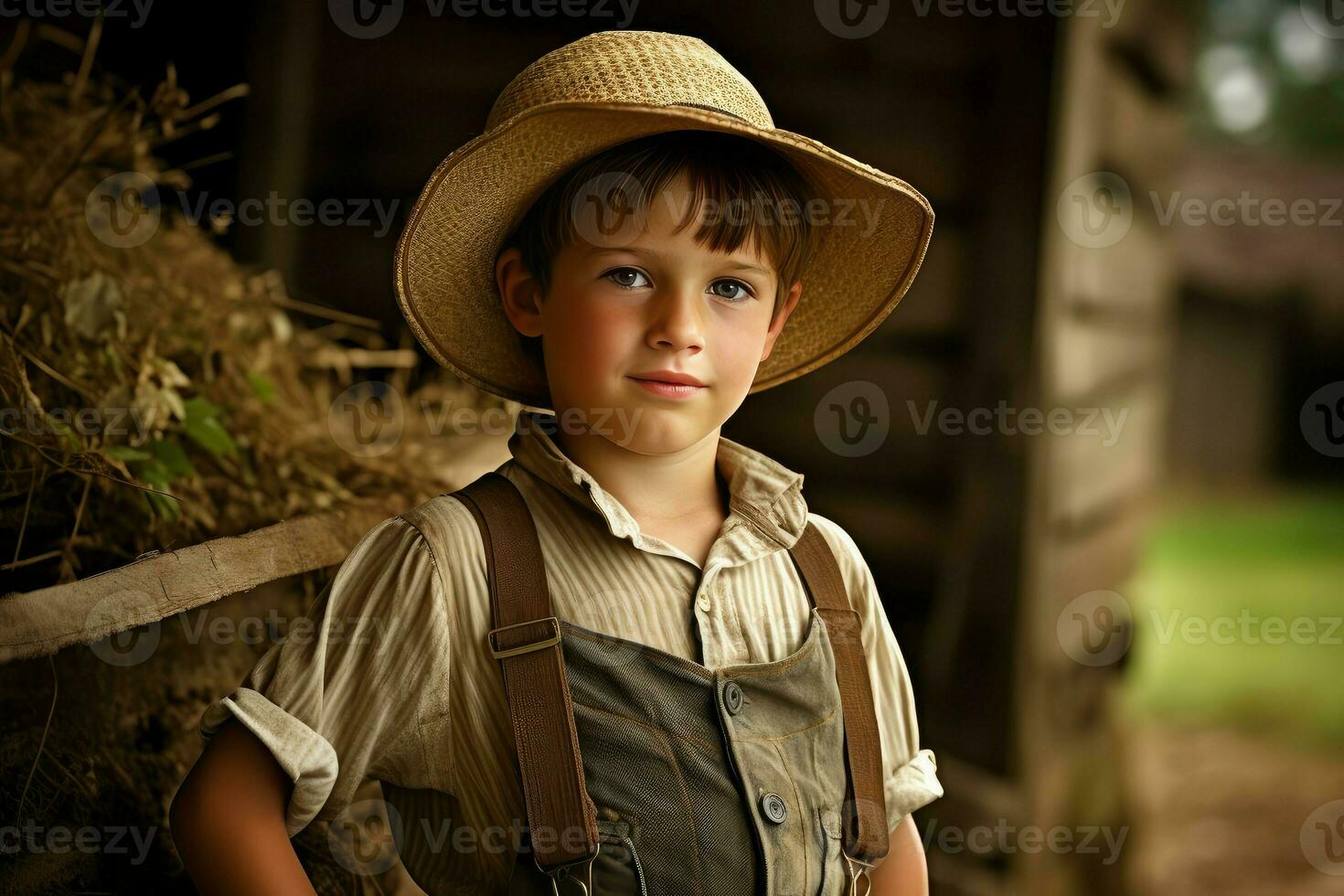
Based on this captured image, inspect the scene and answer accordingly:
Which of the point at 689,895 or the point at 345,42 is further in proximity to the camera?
the point at 345,42

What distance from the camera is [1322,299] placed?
962 cm

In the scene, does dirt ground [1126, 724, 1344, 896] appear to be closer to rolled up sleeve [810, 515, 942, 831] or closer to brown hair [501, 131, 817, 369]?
rolled up sleeve [810, 515, 942, 831]

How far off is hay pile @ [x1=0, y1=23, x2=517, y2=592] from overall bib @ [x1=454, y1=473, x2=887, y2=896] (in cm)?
47

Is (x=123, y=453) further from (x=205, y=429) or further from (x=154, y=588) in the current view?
(x=154, y=588)

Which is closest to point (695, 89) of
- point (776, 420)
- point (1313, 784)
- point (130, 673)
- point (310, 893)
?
point (310, 893)

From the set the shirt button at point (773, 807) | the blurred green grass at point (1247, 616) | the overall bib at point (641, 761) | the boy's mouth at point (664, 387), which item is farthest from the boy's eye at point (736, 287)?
the blurred green grass at point (1247, 616)

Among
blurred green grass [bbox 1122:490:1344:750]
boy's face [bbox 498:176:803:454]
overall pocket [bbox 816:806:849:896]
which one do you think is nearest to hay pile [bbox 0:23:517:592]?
boy's face [bbox 498:176:803:454]

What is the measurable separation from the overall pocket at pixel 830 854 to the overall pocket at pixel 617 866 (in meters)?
0.21

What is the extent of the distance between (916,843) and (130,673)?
3.22ft

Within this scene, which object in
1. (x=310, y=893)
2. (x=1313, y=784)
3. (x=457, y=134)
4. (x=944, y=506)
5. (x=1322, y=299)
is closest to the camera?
(x=310, y=893)

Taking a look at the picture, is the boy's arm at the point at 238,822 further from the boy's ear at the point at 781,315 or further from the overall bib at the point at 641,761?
the boy's ear at the point at 781,315

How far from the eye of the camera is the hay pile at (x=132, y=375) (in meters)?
1.68

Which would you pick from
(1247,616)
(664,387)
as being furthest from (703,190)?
(1247,616)

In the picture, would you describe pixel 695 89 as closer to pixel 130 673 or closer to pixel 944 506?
pixel 130 673
